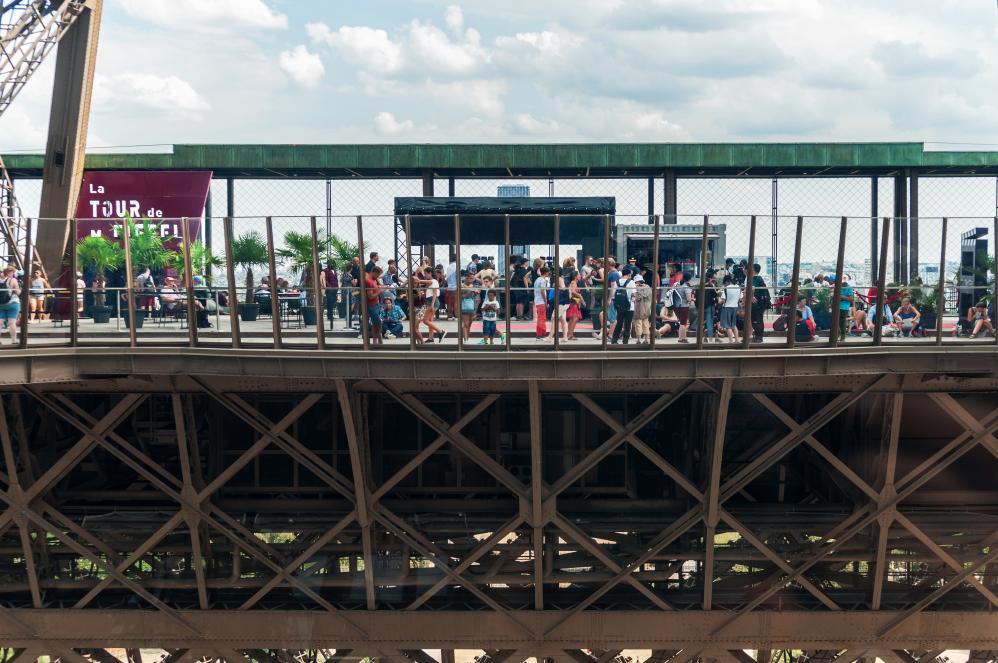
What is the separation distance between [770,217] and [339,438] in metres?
8.99

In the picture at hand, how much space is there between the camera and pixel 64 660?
1702cm

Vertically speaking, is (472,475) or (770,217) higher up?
(770,217)

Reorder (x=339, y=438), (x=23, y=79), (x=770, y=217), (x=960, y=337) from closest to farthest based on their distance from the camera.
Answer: (x=770, y=217) → (x=960, y=337) → (x=339, y=438) → (x=23, y=79)

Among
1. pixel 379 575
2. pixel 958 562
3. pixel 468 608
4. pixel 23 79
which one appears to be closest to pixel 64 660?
pixel 379 575

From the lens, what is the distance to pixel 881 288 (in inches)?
588

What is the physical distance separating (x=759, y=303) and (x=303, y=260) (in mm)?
7300

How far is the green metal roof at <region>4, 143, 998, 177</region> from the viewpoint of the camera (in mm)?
29578

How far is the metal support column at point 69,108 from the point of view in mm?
21688

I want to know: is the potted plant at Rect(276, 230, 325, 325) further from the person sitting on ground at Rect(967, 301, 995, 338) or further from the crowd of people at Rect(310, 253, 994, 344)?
the person sitting on ground at Rect(967, 301, 995, 338)

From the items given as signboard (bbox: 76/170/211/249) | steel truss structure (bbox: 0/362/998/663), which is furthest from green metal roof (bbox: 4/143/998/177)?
steel truss structure (bbox: 0/362/998/663)

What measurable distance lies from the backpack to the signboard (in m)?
20.0

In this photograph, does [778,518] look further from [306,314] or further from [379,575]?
[306,314]

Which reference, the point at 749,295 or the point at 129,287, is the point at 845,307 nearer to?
the point at 749,295

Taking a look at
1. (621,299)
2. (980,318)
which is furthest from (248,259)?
(980,318)
